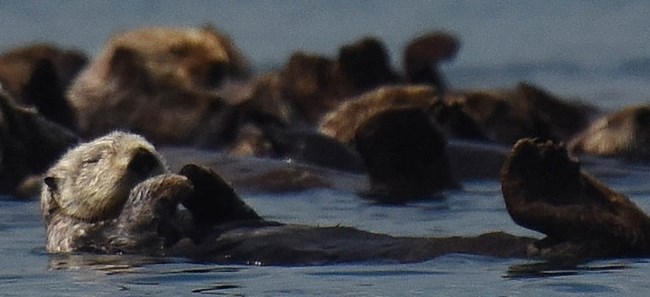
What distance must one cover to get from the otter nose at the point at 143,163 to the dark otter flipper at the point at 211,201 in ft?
1.22

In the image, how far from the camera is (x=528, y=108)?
13492mm

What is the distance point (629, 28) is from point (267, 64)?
6.04 meters

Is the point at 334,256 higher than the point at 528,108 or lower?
lower

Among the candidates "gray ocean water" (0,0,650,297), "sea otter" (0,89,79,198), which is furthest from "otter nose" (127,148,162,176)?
"sea otter" (0,89,79,198)

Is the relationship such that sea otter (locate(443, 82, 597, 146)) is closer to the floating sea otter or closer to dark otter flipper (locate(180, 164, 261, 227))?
the floating sea otter

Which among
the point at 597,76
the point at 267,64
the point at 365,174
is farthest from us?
the point at 267,64

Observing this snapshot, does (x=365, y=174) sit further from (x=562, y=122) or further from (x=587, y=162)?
(x=562, y=122)

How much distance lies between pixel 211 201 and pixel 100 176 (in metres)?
0.61

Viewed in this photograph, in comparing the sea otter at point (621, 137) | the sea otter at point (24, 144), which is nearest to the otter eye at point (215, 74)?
the sea otter at point (621, 137)

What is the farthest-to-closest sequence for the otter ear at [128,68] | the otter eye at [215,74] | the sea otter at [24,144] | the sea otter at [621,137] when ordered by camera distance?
1. the otter eye at [215,74]
2. the otter ear at [128,68]
3. the sea otter at [621,137]
4. the sea otter at [24,144]

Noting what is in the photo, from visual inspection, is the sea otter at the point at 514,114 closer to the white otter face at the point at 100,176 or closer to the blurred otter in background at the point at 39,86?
the blurred otter in background at the point at 39,86

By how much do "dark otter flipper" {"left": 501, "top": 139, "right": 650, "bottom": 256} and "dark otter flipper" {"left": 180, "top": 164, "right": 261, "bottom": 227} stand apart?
4.47 feet

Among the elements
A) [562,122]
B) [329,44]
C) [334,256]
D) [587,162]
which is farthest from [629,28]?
[334,256]

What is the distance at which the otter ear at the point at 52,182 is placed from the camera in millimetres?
9328
